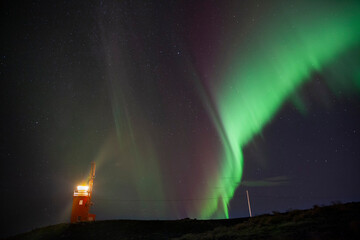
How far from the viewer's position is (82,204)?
4028 cm

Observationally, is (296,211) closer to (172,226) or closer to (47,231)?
(172,226)

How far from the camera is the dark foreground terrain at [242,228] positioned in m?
10.2

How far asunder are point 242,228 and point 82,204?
3401 cm

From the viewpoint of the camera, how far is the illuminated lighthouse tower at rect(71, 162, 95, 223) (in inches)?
1537

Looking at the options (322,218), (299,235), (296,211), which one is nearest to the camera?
(299,235)

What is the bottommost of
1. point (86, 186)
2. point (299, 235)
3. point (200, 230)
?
point (200, 230)

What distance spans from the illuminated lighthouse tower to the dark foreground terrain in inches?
435

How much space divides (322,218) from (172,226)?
43.9 feet

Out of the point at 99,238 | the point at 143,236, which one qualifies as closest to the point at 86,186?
the point at 99,238

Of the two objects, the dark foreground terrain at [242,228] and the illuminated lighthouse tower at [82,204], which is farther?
the illuminated lighthouse tower at [82,204]

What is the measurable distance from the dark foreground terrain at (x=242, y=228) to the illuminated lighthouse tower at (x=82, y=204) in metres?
11.0

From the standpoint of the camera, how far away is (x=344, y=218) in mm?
11328

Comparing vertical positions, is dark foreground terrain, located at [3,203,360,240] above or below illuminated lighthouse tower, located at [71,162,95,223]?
below

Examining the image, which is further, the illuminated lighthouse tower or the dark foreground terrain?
the illuminated lighthouse tower
